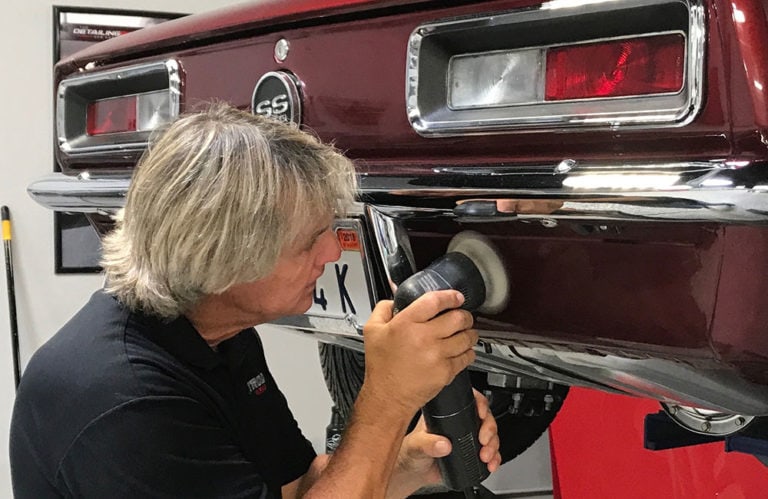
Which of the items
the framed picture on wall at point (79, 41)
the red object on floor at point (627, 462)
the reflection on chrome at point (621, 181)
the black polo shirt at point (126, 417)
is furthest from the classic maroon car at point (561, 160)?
the framed picture on wall at point (79, 41)

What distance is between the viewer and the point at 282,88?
4.54 feet

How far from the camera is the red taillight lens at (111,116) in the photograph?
1.72 m

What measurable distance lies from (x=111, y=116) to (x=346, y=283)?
679 mm

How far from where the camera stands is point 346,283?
4.65 ft

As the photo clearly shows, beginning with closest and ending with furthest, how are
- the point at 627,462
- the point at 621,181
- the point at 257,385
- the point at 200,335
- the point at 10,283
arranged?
the point at 621,181, the point at 200,335, the point at 257,385, the point at 627,462, the point at 10,283

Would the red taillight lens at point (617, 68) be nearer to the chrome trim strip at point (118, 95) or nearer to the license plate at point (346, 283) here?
the license plate at point (346, 283)

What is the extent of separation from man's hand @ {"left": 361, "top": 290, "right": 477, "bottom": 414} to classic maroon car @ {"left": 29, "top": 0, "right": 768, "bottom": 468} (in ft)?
0.25

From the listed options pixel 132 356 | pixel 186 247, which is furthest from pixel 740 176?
pixel 132 356

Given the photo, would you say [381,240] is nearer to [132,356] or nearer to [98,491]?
[132,356]

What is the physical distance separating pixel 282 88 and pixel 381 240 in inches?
12.8

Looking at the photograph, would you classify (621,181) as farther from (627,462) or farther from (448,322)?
(627,462)

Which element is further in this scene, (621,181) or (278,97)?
(278,97)

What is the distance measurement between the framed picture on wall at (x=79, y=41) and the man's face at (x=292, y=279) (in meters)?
2.18

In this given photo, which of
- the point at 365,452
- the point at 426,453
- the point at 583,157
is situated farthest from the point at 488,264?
the point at 426,453
